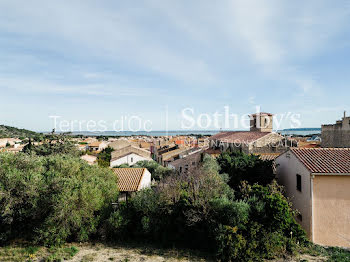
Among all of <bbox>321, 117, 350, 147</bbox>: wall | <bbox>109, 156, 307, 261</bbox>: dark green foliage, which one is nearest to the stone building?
<bbox>321, 117, 350, 147</bbox>: wall

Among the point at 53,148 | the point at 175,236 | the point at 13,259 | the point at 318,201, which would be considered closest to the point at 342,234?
the point at 318,201

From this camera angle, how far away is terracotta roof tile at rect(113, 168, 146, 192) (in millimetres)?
18758

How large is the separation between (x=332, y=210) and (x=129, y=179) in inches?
568

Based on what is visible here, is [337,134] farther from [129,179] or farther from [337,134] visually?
[129,179]

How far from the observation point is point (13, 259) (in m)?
10.0

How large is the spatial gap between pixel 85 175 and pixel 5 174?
391cm

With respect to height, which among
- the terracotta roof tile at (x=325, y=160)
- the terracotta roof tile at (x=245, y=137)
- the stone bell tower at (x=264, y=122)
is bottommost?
the terracotta roof tile at (x=325, y=160)

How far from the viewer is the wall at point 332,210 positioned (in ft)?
37.9

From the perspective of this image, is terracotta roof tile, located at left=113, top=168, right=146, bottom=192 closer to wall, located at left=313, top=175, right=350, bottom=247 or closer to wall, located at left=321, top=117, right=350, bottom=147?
wall, located at left=313, top=175, right=350, bottom=247

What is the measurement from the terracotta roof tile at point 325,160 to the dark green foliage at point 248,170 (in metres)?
3.40

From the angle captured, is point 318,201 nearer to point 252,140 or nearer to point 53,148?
point 252,140

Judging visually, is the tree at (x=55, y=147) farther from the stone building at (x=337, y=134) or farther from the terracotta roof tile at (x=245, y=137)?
the stone building at (x=337, y=134)

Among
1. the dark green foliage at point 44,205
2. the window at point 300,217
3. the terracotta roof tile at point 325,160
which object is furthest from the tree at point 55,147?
the terracotta roof tile at point 325,160

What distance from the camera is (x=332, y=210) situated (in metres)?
11.6
